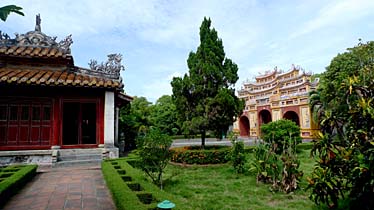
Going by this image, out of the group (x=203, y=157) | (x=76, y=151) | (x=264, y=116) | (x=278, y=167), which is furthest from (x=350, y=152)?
(x=264, y=116)

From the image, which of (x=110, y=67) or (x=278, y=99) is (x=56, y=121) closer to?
(x=110, y=67)

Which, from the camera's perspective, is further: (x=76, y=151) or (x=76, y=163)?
(x=76, y=151)

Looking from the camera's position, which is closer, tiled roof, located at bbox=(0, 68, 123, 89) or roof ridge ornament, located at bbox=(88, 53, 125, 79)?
tiled roof, located at bbox=(0, 68, 123, 89)

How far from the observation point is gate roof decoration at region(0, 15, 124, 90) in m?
10.2

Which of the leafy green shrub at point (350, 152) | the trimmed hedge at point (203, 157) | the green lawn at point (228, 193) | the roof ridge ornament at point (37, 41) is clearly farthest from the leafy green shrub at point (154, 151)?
the roof ridge ornament at point (37, 41)

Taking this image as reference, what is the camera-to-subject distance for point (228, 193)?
6.13m

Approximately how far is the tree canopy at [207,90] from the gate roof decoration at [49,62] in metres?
2.70

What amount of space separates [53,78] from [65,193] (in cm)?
559

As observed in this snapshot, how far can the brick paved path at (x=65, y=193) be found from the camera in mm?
4633

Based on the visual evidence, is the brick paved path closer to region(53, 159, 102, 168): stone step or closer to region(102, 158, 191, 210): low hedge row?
region(102, 158, 191, 210): low hedge row

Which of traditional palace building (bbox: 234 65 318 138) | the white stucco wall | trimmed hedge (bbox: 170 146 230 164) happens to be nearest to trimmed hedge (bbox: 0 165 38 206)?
the white stucco wall

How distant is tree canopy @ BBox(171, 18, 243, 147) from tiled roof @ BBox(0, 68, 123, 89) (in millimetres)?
2769

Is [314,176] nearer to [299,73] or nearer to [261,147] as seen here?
[261,147]

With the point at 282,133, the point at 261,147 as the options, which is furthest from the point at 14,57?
the point at 282,133
